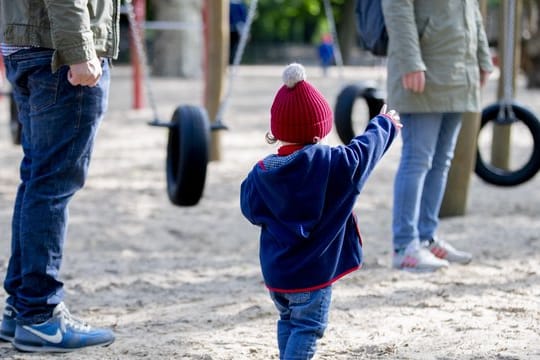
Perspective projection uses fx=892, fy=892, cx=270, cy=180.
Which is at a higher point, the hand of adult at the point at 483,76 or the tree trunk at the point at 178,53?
the hand of adult at the point at 483,76

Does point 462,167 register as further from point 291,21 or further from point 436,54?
point 291,21

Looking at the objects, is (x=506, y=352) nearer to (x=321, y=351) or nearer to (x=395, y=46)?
(x=321, y=351)

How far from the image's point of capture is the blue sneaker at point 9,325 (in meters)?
3.04

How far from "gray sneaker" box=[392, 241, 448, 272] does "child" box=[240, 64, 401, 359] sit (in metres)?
1.54

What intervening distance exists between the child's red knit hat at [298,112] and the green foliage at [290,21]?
122ft

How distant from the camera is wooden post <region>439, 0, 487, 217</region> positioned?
504 cm

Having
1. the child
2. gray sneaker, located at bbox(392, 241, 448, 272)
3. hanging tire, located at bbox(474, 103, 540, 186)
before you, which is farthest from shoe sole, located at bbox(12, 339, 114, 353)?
hanging tire, located at bbox(474, 103, 540, 186)

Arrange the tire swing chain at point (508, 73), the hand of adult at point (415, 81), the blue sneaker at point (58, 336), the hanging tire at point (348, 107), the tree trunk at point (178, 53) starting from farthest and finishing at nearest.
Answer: the tree trunk at point (178, 53), the hanging tire at point (348, 107), the tire swing chain at point (508, 73), the hand of adult at point (415, 81), the blue sneaker at point (58, 336)

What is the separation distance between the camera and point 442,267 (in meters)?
4.05

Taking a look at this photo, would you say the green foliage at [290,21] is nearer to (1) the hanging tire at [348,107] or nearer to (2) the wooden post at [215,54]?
(2) the wooden post at [215,54]

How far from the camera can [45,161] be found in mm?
2846

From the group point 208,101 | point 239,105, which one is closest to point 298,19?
point 239,105

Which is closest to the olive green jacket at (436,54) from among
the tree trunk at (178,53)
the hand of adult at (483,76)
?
the hand of adult at (483,76)

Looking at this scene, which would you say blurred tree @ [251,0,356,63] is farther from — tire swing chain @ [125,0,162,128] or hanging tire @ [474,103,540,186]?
tire swing chain @ [125,0,162,128]
